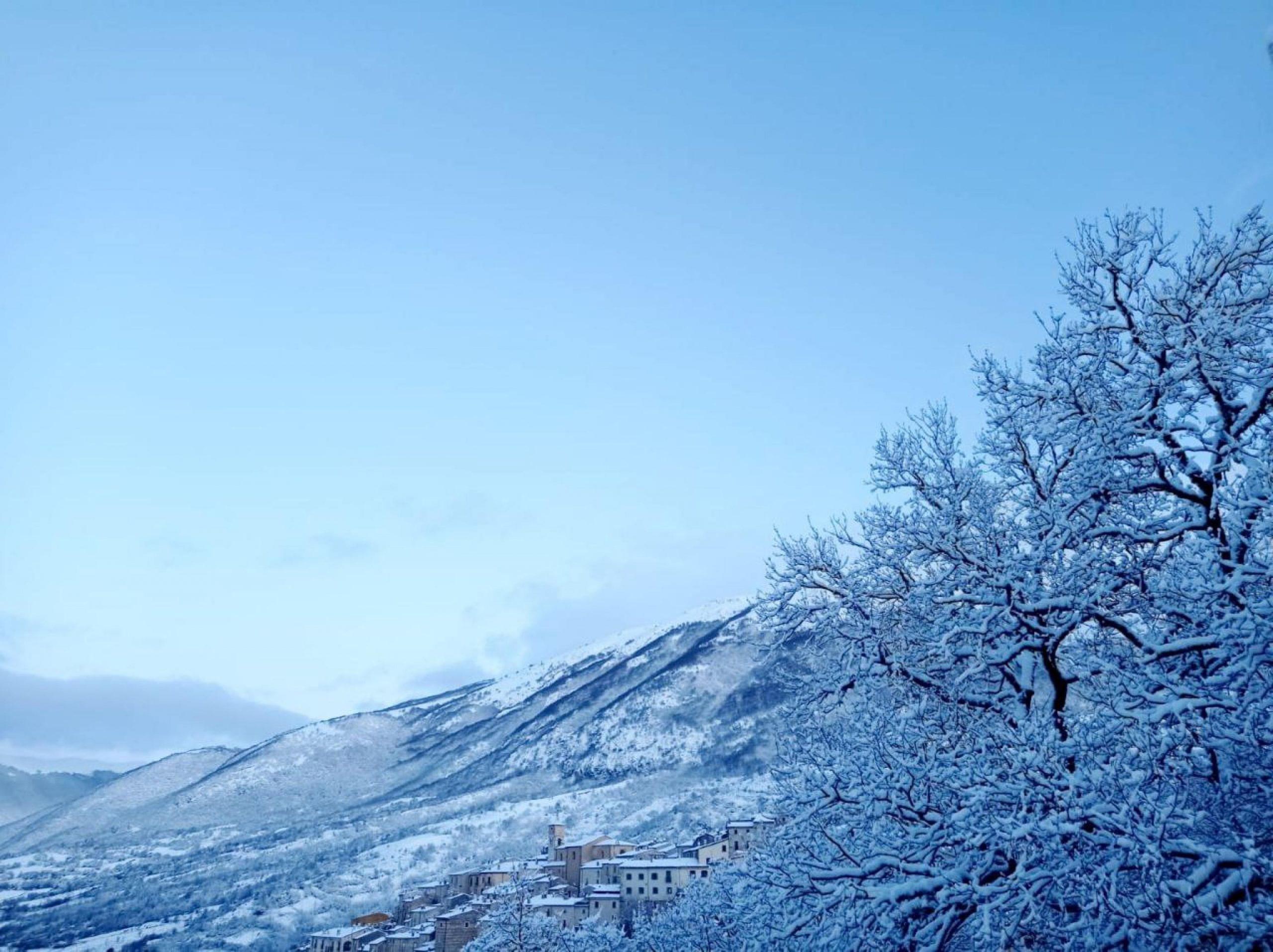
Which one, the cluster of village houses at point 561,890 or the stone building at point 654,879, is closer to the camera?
the stone building at point 654,879

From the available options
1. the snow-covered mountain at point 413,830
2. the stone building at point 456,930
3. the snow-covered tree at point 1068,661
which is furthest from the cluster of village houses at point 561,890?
the snow-covered tree at point 1068,661

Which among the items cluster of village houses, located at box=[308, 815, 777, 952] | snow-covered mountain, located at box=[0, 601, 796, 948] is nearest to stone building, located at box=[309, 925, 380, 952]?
cluster of village houses, located at box=[308, 815, 777, 952]

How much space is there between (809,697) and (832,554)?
2.05 metres

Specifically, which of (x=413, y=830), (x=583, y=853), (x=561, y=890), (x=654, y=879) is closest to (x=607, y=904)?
(x=654, y=879)

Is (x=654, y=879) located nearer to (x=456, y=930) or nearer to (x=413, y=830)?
(x=456, y=930)

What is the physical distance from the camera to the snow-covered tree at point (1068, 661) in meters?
6.37

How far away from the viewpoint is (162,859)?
6550 inches

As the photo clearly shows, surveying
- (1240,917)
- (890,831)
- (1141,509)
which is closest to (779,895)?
(890,831)

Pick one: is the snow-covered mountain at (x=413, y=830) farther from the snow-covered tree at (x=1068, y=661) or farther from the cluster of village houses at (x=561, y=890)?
the snow-covered tree at (x=1068, y=661)

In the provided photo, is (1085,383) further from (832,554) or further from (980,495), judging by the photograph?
(832,554)

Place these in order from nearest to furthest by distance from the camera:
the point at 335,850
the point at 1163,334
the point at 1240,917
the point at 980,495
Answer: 1. the point at 1240,917
2. the point at 1163,334
3. the point at 980,495
4. the point at 335,850

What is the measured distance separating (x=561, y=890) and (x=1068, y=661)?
252ft

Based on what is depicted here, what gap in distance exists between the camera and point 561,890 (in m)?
74.5

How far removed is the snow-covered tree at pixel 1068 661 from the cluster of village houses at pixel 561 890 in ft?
153
